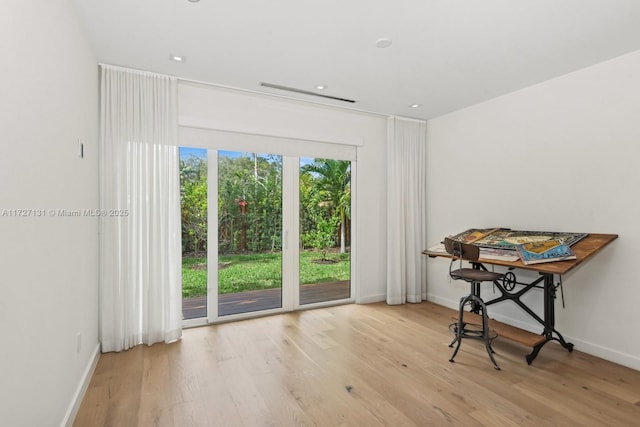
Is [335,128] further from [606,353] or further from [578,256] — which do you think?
[606,353]

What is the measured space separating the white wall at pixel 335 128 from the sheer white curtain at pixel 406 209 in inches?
5.9

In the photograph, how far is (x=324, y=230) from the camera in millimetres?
4754

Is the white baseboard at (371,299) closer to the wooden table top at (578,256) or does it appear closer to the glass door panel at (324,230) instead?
the glass door panel at (324,230)

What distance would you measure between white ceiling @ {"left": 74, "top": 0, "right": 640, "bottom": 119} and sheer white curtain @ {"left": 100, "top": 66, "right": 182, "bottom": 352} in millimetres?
352

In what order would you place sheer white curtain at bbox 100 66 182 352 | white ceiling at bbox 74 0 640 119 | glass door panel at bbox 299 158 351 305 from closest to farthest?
1. white ceiling at bbox 74 0 640 119
2. sheer white curtain at bbox 100 66 182 352
3. glass door panel at bbox 299 158 351 305

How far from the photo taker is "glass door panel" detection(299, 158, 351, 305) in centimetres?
459

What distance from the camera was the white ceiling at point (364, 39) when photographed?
7.79 feet

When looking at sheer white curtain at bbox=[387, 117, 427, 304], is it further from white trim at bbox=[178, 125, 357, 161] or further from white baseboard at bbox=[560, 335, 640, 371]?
white baseboard at bbox=[560, 335, 640, 371]

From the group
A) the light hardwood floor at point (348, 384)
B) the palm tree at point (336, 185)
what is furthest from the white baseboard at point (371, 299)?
the light hardwood floor at point (348, 384)

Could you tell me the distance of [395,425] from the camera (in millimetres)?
2131

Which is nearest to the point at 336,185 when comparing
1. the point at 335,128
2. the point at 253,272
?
the point at 335,128

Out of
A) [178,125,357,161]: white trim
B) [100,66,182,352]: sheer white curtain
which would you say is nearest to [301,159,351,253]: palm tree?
[178,125,357,161]: white trim

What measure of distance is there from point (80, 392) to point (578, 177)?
4777 mm

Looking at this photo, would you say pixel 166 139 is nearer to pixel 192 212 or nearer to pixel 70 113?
pixel 192 212
